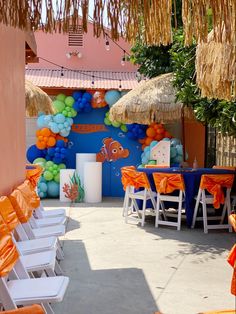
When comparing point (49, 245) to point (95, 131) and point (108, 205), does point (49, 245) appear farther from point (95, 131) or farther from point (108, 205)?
point (95, 131)

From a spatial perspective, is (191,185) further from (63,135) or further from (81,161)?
(63,135)

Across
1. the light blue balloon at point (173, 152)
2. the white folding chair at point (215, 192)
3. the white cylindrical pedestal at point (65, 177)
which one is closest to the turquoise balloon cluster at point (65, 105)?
the white cylindrical pedestal at point (65, 177)

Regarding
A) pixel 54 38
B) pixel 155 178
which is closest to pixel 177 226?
pixel 155 178

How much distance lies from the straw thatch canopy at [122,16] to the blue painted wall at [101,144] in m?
9.53

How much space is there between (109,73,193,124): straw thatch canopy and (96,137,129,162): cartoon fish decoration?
8.42ft

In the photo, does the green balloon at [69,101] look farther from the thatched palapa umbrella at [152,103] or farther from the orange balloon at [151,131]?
the thatched palapa umbrella at [152,103]

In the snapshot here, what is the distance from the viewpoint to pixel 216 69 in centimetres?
488

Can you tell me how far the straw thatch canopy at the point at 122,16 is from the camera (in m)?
2.67

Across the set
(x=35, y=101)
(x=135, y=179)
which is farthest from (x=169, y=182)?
(x=35, y=101)

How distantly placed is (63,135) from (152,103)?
3.16 m

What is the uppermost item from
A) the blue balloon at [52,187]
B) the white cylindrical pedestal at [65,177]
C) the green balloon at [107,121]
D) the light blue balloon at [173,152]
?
the green balloon at [107,121]

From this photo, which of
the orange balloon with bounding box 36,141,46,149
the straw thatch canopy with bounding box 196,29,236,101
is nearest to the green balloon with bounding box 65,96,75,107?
the orange balloon with bounding box 36,141,46,149

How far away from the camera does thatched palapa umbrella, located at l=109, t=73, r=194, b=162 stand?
9539 millimetres

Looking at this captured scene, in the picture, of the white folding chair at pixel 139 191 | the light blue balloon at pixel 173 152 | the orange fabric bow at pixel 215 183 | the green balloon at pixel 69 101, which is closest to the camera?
the orange fabric bow at pixel 215 183
